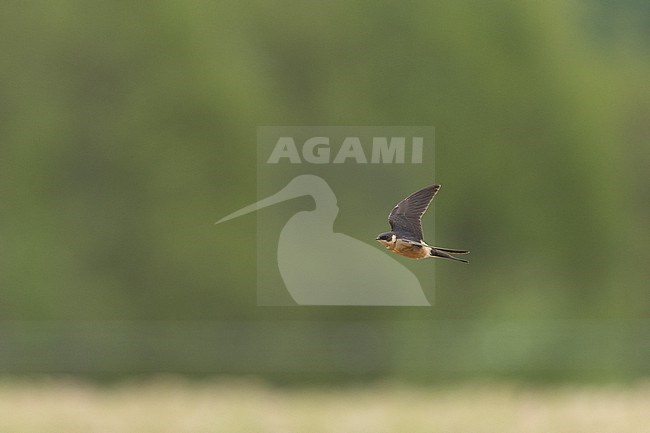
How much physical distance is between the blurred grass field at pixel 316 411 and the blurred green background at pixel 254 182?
164cm

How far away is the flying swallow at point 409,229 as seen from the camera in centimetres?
297

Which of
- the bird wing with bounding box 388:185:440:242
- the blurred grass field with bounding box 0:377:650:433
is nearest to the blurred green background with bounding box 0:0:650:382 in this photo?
the blurred grass field with bounding box 0:377:650:433

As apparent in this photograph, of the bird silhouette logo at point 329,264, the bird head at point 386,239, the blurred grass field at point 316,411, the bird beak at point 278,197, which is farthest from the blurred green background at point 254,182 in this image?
the bird head at point 386,239

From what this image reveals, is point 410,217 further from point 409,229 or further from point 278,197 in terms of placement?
point 278,197

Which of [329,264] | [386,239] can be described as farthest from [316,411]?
[386,239]

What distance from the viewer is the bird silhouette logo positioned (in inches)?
299

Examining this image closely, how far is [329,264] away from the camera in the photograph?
7559mm

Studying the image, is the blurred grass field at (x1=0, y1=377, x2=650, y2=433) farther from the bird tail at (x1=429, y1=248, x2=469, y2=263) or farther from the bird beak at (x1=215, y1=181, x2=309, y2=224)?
the bird beak at (x1=215, y1=181, x2=309, y2=224)

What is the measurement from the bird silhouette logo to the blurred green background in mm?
568

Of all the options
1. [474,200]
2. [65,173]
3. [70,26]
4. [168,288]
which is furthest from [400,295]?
[70,26]

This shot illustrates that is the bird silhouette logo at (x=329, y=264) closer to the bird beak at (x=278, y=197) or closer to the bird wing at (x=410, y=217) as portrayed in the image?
the bird beak at (x=278, y=197)

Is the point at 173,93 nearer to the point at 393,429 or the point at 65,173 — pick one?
the point at 65,173

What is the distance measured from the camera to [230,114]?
8.71m

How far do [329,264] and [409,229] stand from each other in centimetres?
446
